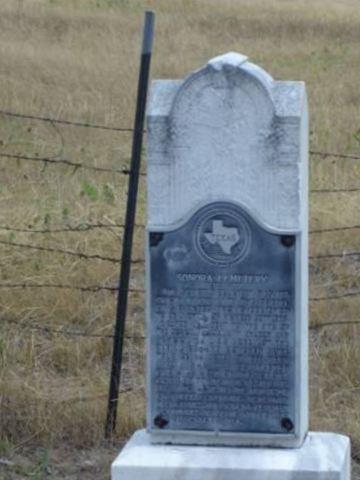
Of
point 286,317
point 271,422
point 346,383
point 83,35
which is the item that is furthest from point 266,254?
point 83,35

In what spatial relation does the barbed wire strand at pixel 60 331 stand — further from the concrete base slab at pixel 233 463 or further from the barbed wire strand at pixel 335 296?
the concrete base slab at pixel 233 463

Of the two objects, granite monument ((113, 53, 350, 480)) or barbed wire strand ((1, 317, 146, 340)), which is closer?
granite monument ((113, 53, 350, 480))

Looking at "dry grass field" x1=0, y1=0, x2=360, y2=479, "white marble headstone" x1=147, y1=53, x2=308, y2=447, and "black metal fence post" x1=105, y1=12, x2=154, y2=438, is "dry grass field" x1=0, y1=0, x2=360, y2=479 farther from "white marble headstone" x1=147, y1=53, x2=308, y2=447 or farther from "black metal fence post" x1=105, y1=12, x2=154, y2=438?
"white marble headstone" x1=147, y1=53, x2=308, y2=447

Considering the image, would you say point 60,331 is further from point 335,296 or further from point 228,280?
point 228,280

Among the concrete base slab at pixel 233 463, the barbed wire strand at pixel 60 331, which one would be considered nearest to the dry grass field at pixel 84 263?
the barbed wire strand at pixel 60 331

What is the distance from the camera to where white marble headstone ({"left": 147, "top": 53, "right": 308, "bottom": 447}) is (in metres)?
4.10

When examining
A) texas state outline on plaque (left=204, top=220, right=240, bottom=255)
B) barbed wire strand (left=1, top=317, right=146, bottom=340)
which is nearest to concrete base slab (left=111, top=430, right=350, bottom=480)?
texas state outline on plaque (left=204, top=220, right=240, bottom=255)

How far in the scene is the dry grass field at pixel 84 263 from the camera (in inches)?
211

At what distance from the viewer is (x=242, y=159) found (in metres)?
4.11

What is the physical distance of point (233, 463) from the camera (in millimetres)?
4129

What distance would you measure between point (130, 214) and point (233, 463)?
1405 mm

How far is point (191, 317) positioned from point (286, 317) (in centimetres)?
30

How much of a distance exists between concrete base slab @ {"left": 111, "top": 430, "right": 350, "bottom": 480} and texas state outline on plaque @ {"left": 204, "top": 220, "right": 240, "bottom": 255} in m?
0.65

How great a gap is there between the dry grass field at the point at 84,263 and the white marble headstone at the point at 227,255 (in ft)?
3.20
